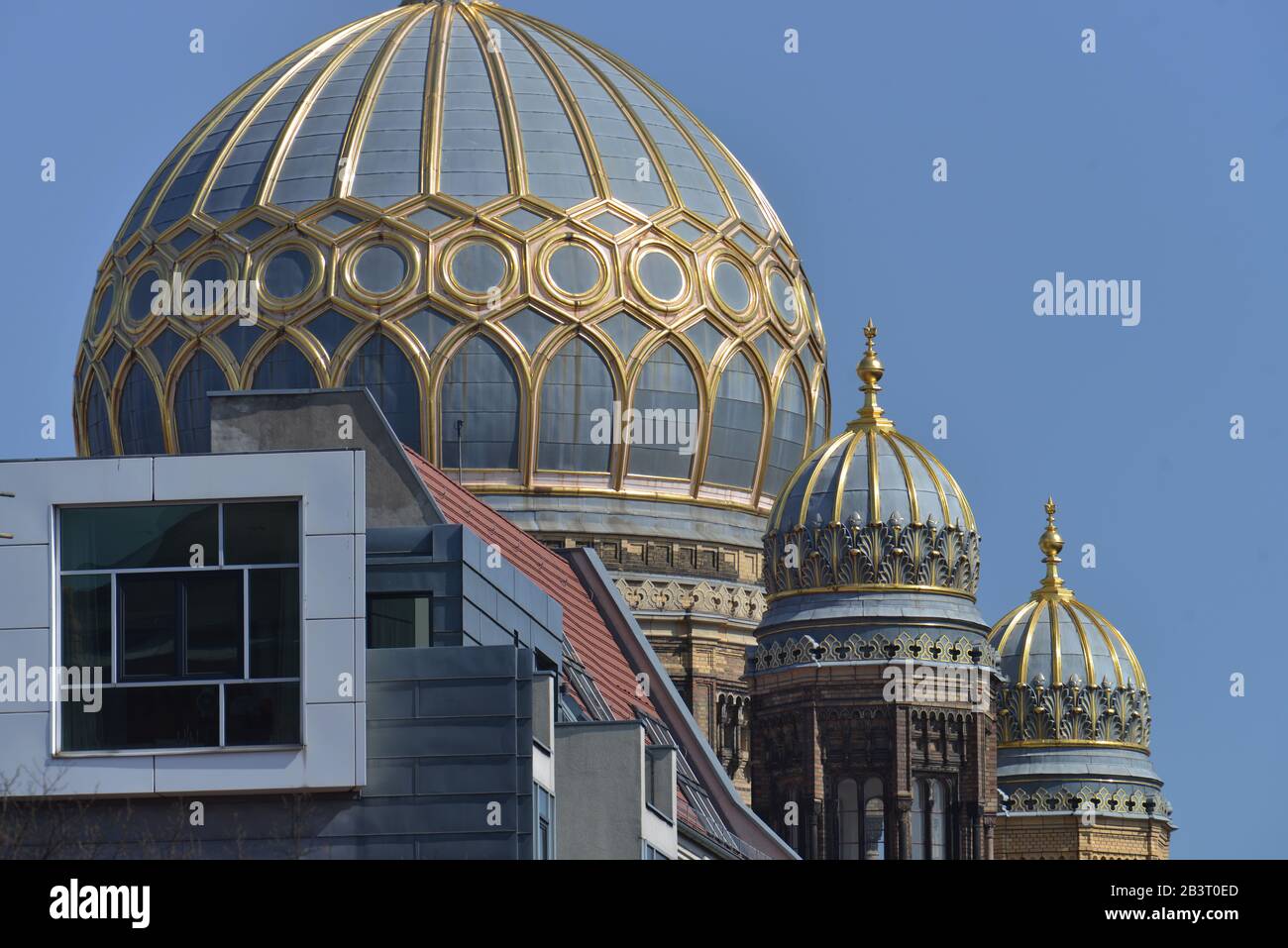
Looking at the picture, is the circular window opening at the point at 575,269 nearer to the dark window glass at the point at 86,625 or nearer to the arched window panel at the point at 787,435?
the arched window panel at the point at 787,435

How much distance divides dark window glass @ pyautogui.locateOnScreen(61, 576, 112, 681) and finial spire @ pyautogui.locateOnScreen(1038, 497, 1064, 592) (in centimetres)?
4402

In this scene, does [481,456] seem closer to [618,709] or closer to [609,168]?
[609,168]

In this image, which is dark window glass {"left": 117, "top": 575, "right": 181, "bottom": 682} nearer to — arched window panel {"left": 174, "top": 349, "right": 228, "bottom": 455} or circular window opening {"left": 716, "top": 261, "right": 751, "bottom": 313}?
arched window panel {"left": 174, "top": 349, "right": 228, "bottom": 455}

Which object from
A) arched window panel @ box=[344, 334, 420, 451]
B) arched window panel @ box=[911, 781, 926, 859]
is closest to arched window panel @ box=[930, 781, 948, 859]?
arched window panel @ box=[911, 781, 926, 859]

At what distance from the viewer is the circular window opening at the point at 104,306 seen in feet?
243

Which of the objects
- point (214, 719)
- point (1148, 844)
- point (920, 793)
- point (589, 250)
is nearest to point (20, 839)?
point (214, 719)

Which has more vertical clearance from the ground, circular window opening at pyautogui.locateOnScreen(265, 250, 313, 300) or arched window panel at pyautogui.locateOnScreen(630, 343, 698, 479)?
circular window opening at pyautogui.locateOnScreen(265, 250, 313, 300)

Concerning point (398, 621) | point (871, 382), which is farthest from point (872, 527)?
point (398, 621)

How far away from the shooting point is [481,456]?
70.6 meters

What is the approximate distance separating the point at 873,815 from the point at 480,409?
9.11 metres

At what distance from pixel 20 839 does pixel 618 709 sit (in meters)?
14.4

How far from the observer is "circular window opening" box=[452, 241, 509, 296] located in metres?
71.3

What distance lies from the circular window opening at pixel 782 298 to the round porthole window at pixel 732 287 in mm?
698

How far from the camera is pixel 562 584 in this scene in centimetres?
5100
